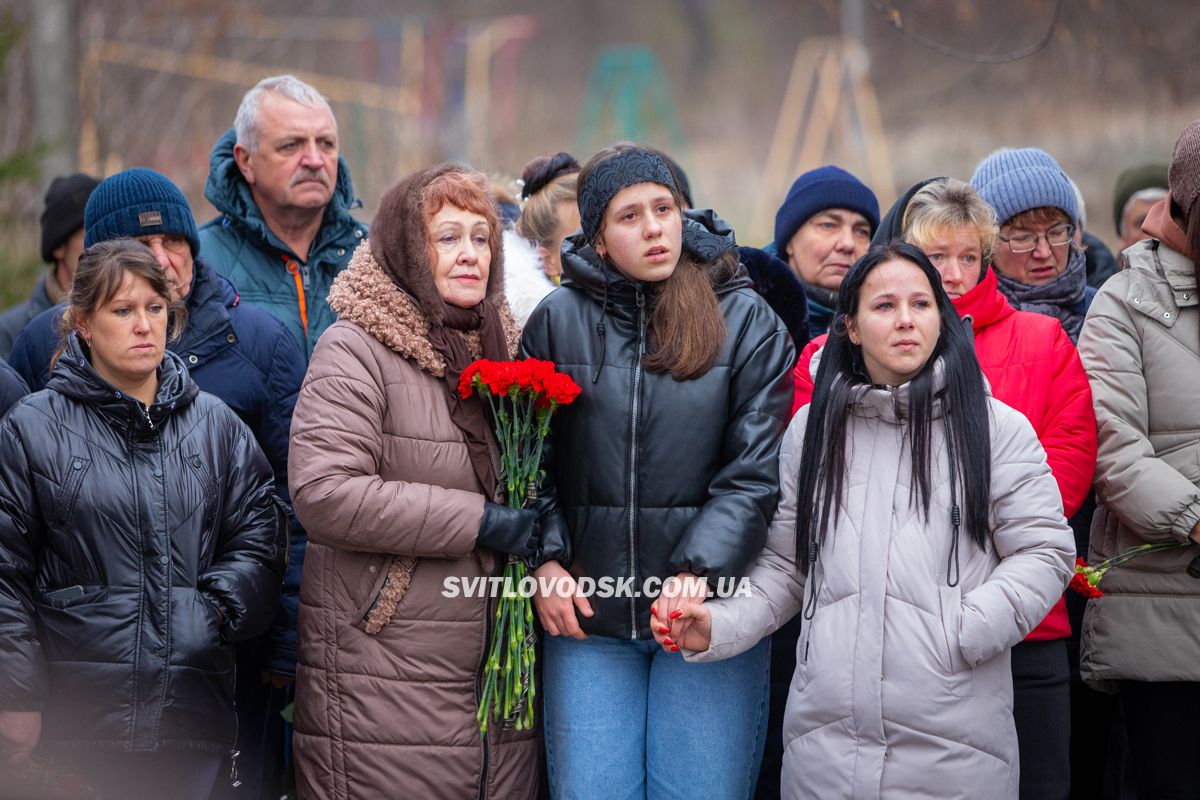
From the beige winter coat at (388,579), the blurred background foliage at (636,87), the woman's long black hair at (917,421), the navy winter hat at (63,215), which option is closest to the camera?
Answer: the woman's long black hair at (917,421)

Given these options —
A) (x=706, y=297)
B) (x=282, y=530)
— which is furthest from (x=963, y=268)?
(x=282, y=530)

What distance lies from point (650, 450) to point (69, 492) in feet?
5.26

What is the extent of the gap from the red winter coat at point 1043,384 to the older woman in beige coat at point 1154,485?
8 cm

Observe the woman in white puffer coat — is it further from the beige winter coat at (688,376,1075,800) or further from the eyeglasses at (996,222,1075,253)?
the eyeglasses at (996,222,1075,253)

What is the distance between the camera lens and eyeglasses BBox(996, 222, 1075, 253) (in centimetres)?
448

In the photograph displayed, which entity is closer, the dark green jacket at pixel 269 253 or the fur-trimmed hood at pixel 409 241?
the fur-trimmed hood at pixel 409 241

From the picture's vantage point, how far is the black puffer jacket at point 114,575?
340cm

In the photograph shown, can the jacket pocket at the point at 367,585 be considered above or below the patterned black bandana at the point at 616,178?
below

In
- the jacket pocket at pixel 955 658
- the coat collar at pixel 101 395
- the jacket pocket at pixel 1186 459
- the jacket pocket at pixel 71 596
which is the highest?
the coat collar at pixel 101 395

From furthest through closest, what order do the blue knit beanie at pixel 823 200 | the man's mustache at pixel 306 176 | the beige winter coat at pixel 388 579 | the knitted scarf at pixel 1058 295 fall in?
the man's mustache at pixel 306 176 → the blue knit beanie at pixel 823 200 → the knitted scarf at pixel 1058 295 → the beige winter coat at pixel 388 579

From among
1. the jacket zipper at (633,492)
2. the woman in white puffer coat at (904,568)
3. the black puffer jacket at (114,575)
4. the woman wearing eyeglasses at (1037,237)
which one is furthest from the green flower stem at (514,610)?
the woman wearing eyeglasses at (1037,237)

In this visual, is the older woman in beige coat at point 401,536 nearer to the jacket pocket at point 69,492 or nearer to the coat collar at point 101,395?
the coat collar at point 101,395

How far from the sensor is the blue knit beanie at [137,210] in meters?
4.30

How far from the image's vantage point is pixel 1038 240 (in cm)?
447
